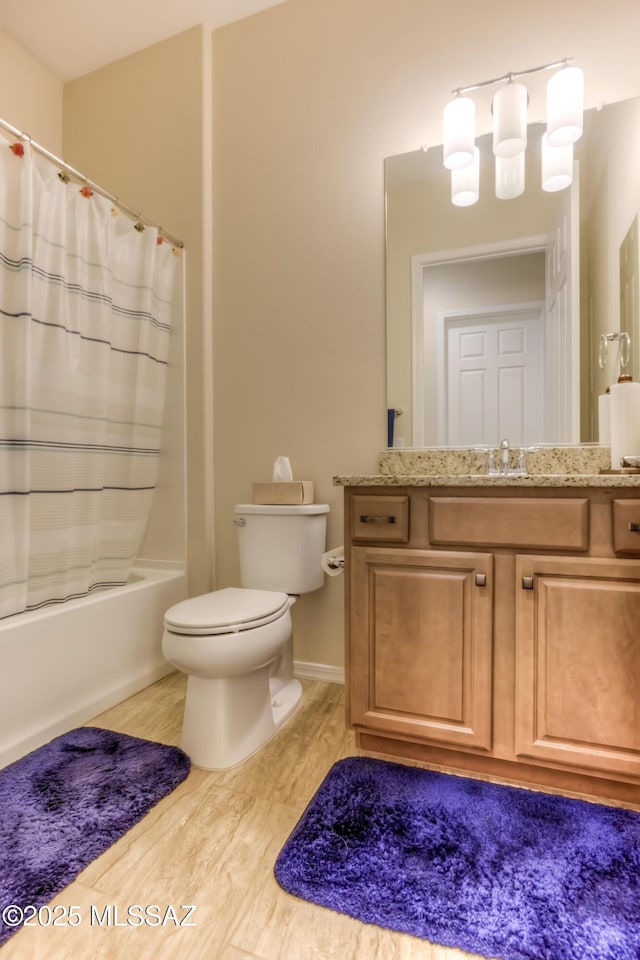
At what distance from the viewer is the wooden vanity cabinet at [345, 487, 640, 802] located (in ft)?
4.02

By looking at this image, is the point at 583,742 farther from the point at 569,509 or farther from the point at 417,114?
the point at 417,114

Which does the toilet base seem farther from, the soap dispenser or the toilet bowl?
the soap dispenser

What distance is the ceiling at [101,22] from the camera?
2143 millimetres

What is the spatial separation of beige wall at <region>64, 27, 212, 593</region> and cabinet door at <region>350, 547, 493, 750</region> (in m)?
1.03

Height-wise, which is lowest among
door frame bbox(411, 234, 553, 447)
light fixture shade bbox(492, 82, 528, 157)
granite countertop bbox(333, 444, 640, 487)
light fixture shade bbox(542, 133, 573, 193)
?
granite countertop bbox(333, 444, 640, 487)

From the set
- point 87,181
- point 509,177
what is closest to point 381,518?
point 509,177

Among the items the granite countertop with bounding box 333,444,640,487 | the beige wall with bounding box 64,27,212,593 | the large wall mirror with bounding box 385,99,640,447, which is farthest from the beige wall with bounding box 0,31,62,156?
the granite countertop with bounding box 333,444,640,487

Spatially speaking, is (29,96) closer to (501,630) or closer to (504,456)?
(504,456)

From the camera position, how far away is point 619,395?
4.73ft

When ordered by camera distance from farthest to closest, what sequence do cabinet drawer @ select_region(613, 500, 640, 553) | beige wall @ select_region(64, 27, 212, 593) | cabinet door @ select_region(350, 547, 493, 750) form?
1. beige wall @ select_region(64, 27, 212, 593)
2. cabinet door @ select_region(350, 547, 493, 750)
3. cabinet drawer @ select_region(613, 500, 640, 553)

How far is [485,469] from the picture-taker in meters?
1.80

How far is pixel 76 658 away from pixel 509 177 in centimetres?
224

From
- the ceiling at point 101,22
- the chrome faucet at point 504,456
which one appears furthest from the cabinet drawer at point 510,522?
the ceiling at point 101,22

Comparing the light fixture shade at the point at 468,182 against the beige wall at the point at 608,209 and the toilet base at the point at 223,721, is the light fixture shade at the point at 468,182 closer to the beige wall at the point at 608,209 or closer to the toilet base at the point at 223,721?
the beige wall at the point at 608,209
